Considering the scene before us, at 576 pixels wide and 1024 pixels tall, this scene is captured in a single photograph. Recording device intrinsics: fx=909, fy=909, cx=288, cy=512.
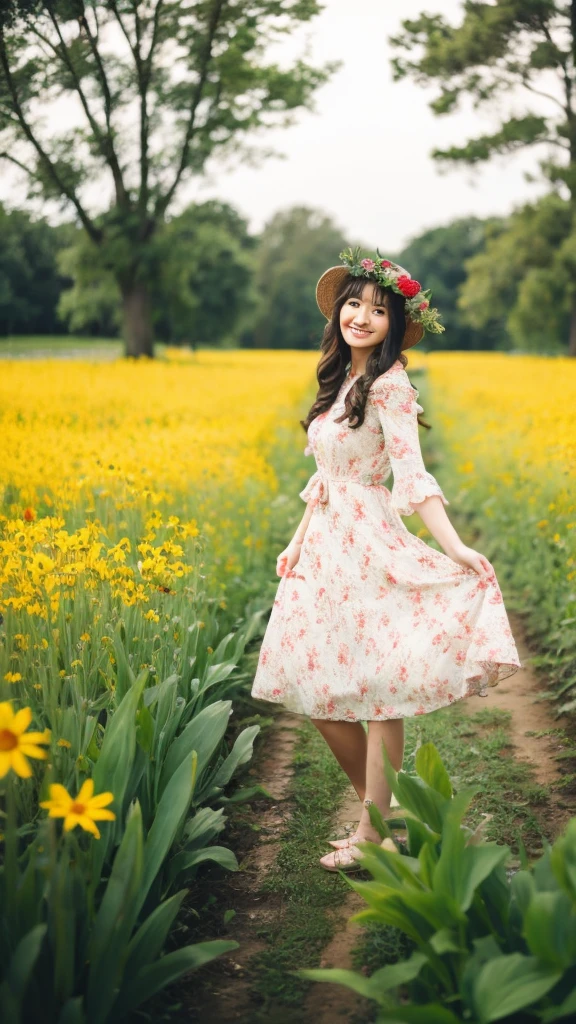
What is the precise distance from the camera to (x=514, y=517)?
6.99m

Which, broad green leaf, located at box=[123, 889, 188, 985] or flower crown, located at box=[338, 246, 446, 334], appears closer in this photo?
broad green leaf, located at box=[123, 889, 188, 985]

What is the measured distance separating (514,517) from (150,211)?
1313 cm

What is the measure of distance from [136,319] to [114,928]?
19269mm

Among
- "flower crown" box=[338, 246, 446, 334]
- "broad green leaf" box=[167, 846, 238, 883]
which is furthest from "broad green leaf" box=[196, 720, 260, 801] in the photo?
"flower crown" box=[338, 246, 446, 334]

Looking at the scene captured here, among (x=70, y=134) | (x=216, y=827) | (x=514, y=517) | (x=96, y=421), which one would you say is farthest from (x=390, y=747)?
(x=70, y=134)

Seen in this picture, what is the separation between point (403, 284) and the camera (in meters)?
3.11

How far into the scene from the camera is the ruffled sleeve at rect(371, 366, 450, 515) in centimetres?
291

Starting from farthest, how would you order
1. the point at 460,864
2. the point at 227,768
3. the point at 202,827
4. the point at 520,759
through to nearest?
the point at 520,759
the point at 227,768
the point at 202,827
the point at 460,864

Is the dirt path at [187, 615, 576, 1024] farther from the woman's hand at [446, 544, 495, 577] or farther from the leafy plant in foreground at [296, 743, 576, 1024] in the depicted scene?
the woman's hand at [446, 544, 495, 577]

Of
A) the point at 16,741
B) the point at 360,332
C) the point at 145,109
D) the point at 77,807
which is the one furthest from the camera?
the point at 145,109

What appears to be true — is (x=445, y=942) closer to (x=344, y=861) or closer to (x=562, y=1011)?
(x=562, y=1011)

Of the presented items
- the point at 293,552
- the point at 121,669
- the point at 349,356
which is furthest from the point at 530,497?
the point at 121,669

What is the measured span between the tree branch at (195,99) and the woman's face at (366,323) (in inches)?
228

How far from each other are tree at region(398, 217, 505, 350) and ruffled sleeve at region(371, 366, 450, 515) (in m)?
64.0
